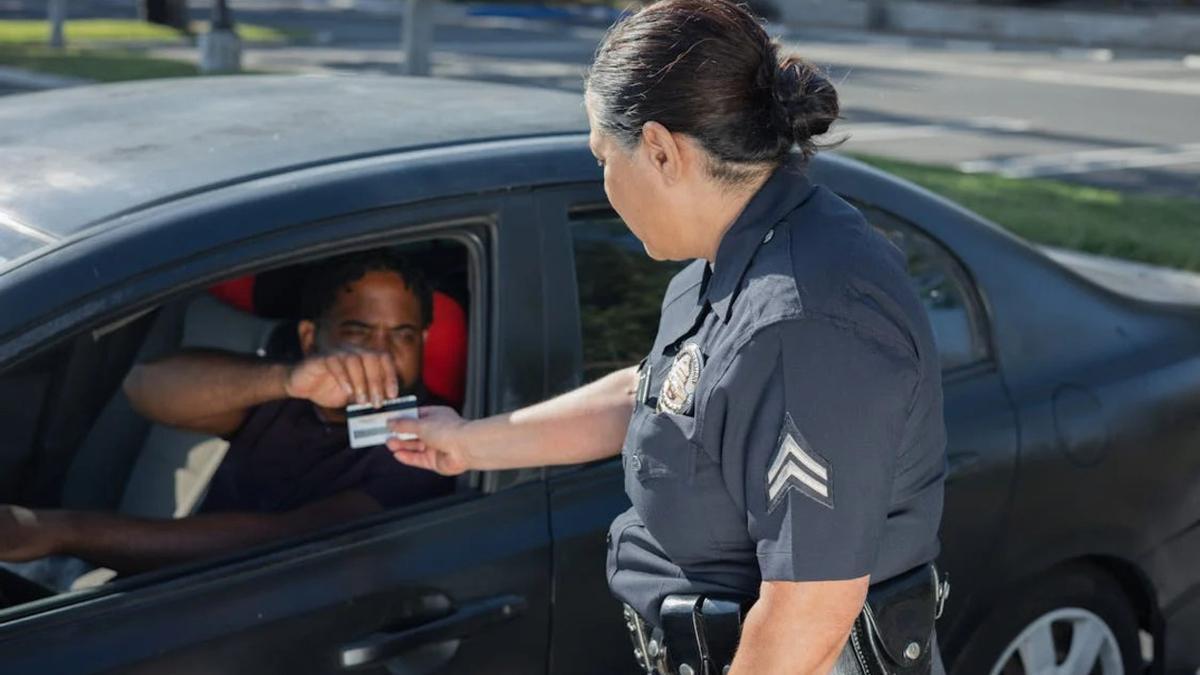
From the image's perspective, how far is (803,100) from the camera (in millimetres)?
1902

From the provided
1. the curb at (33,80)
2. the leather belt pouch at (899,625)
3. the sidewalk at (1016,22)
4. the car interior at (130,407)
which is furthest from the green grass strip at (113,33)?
the leather belt pouch at (899,625)

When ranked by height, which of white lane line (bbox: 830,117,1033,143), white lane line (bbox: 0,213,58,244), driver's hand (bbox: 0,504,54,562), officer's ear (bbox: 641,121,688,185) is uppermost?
officer's ear (bbox: 641,121,688,185)

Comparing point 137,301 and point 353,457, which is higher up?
point 137,301

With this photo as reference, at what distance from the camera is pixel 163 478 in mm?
3189

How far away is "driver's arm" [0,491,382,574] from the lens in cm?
259

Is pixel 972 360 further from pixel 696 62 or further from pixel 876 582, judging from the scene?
pixel 696 62

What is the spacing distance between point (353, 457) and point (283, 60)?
55.5 feet

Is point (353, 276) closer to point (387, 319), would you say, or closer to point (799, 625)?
point (387, 319)

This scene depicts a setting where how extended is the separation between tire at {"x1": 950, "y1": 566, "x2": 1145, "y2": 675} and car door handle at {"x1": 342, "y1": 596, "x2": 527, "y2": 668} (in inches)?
41.7

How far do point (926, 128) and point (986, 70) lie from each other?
6.95 m

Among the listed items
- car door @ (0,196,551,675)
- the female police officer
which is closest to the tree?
car door @ (0,196,551,675)

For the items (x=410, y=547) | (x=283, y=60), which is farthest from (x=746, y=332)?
(x=283, y=60)

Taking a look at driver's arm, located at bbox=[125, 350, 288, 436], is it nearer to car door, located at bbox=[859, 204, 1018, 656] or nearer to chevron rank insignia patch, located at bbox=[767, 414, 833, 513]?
car door, located at bbox=[859, 204, 1018, 656]

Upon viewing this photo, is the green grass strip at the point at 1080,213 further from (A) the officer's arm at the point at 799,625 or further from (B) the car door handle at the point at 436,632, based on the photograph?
(A) the officer's arm at the point at 799,625
